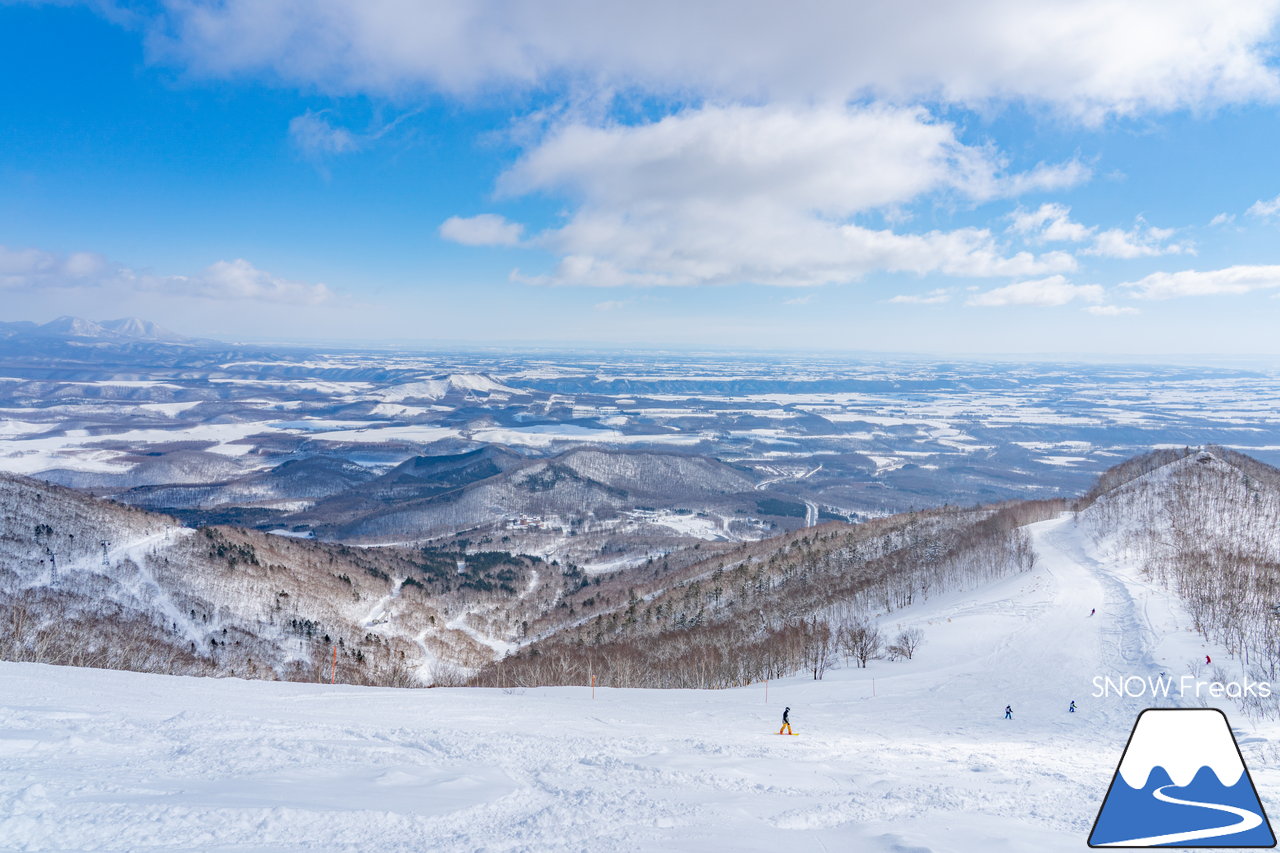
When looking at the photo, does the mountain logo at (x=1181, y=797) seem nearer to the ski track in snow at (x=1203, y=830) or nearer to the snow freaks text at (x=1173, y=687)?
the ski track in snow at (x=1203, y=830)

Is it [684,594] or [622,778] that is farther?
[684,594]

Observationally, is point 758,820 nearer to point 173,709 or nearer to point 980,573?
point 173,709

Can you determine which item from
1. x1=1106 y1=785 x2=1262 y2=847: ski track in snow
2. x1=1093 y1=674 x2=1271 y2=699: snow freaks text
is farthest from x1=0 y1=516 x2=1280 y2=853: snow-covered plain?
x1=1093 y1=674 x2=1271 y2=699: snow freaks text

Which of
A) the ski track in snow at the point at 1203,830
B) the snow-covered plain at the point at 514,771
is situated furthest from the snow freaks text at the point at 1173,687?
the ski track in snow at the point at 1203,830

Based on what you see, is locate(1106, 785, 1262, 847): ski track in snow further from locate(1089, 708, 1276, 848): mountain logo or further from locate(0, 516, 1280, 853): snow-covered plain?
locate(0, 516, 1280, 853): snow-covered plain

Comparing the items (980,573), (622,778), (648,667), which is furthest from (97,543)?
(980,573)
